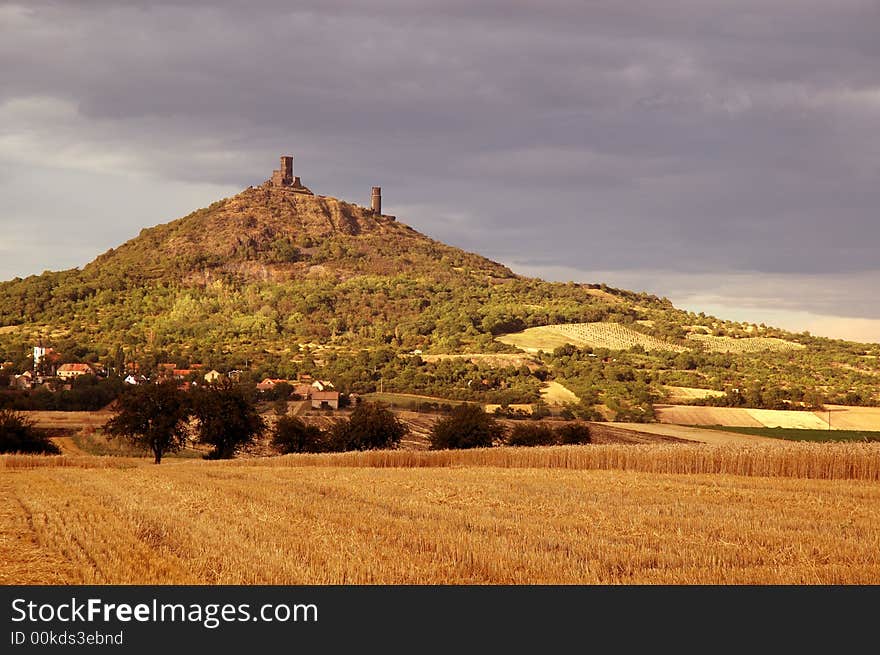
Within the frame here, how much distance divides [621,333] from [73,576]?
566 feet

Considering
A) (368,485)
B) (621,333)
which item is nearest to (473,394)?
(621,333)

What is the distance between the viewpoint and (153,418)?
69.6 meters

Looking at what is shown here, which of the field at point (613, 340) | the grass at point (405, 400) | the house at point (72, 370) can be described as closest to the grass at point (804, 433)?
the grass at point (405, 400)

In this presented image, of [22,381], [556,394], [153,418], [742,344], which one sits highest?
[742,344]

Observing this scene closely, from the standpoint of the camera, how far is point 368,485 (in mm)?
34938

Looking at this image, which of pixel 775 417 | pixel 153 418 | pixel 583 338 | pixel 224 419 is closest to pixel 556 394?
pixel 775 417

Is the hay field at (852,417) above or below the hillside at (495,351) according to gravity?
below

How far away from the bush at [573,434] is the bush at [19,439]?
128 feet

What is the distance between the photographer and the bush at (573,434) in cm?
7719

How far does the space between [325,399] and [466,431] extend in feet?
120

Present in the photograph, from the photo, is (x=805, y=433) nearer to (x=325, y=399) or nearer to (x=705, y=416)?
(x=705, y=416)

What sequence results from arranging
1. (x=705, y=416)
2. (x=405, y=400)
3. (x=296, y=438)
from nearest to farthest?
(x=296, y=438), (x=705, y=416), (x=405, y=400)

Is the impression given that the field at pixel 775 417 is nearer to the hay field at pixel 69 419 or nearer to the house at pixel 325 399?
the house at pixel 325 399
